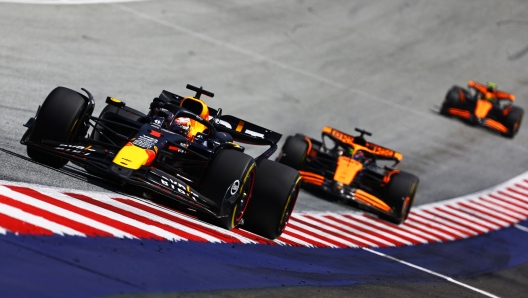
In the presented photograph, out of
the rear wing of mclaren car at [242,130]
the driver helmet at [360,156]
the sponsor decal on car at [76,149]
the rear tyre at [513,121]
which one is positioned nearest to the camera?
the sponsor decal on car at [76,149]

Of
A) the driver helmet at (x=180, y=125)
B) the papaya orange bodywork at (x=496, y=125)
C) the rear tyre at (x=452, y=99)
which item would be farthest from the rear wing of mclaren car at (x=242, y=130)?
the rear tyre at (x=452, y=99)

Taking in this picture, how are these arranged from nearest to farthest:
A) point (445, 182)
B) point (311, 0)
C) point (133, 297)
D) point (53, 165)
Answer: point (133, 297)
point (53, 165)
point (445, 182)
point (311, 0)

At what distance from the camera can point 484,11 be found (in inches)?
1463

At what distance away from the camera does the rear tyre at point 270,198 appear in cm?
1051

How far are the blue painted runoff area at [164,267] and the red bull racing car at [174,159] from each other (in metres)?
0.55

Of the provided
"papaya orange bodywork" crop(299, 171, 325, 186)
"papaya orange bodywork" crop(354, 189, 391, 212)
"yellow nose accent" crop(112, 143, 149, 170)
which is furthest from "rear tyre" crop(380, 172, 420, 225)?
"yellow nose accent" crop(112, 143, 149, 170)

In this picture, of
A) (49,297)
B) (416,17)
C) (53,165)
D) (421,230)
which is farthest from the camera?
(416,17)

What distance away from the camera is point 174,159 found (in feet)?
33.9

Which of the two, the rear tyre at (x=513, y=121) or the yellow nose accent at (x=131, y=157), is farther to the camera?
the rear tyre at (x=513, y=121)

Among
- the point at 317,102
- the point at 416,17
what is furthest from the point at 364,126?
the point at 416,17

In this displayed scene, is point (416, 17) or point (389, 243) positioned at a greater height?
point (416, 17)

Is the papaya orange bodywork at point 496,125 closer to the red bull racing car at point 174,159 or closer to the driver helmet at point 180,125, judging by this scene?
the red bull racing car at point 174,159

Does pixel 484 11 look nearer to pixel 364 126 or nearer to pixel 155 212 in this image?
pixel 364 126

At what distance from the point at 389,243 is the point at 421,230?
175 centimetres
